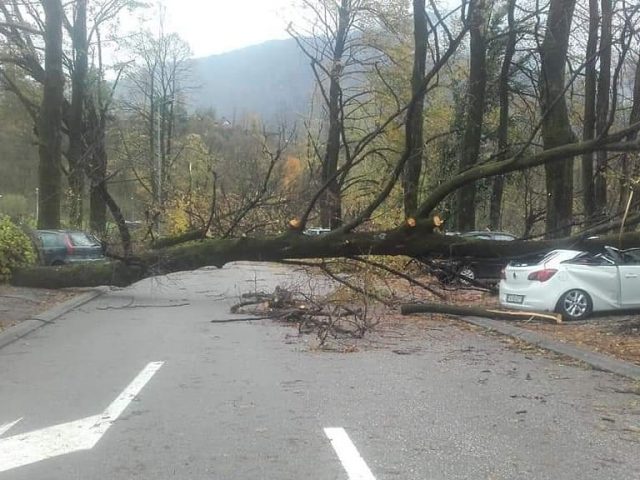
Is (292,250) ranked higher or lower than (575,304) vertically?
higher

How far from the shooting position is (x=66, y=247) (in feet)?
70.9

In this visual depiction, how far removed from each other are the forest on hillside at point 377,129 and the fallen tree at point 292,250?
375 millimetres

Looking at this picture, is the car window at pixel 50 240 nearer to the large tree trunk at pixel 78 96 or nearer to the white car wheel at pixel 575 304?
the large tree trunk at pixel 78 96

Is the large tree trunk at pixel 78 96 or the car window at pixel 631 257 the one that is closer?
the car window at pixel 631 257

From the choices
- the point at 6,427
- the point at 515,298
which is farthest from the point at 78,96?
the point at 6,427

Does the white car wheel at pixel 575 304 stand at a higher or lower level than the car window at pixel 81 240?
lower

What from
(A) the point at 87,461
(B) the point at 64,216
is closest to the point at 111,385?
(A) the point at 87,461

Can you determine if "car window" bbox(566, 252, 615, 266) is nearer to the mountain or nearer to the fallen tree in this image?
the fallen tree

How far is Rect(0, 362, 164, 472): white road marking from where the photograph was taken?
5434mm

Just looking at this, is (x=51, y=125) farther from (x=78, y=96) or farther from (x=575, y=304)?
(x=575, y=304)

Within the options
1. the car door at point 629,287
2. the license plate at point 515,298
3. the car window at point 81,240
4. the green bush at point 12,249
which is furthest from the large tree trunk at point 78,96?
the car door at point 629,287

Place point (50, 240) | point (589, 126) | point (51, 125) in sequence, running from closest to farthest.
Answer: point (50, 240) < point (51, 125) < point (589, 126)

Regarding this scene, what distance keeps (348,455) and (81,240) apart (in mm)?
18474

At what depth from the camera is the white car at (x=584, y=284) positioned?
13.5 meters
